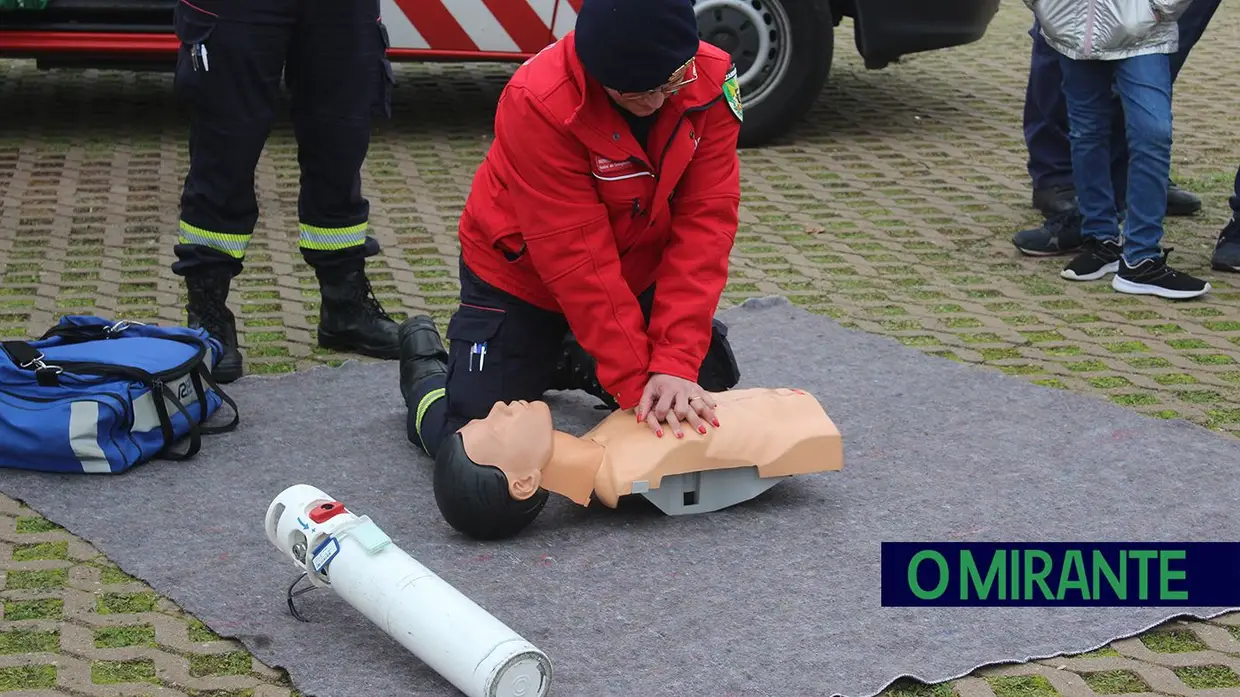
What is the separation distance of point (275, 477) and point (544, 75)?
1.13 meters

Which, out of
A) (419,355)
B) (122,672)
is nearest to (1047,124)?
(419,355)

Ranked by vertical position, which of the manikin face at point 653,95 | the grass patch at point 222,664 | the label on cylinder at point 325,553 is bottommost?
the grass patch at point 222,664

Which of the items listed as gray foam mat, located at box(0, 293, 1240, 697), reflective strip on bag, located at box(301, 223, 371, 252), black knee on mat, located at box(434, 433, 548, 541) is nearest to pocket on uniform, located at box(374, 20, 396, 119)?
reflective strip on bag, located at box(301, 223, 371, 252)

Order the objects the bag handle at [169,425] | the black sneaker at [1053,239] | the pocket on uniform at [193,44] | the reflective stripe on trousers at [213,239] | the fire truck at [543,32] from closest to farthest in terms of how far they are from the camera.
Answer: the bag handle at [169,425]
the pocket on uniform at [193,44]
the reflective stripe on trousers at [213,239]
the black sneaker at [1053,239]
the fire truck at [543,32]

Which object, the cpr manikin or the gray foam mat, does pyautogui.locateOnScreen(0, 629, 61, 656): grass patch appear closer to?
the gray foam mat

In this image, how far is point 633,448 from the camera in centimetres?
337

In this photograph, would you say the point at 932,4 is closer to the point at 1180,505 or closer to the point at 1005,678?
the point at 1180,505

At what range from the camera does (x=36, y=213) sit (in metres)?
6.09

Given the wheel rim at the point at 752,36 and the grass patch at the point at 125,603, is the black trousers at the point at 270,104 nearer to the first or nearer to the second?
the grass patch at the point at 125,603

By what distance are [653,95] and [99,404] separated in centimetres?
145

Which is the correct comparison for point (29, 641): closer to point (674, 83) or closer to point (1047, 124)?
point (674, 83)

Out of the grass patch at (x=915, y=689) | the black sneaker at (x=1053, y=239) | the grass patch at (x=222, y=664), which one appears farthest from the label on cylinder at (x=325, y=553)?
the black sneaker at (x=1053, y=239)

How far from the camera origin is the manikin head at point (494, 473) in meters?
3.24

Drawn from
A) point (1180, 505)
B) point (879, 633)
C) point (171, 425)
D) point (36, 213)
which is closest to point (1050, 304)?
point (1180, 505)
